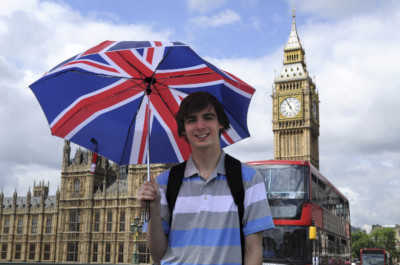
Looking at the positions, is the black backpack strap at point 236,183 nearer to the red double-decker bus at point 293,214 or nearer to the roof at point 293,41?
the red double-decker bus at point 293,214

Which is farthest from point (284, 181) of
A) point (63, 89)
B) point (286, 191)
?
point (63, 89)

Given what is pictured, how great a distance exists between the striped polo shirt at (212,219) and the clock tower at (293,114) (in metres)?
69.0

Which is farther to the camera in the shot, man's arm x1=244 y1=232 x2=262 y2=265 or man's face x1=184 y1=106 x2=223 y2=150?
man's face x1=184 y1=106 x2=223 y2=150

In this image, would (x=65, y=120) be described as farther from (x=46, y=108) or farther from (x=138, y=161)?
(x=138, y=161)

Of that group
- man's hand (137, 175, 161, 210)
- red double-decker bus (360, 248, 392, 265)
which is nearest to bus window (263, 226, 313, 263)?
man's hand (137, 175, 161, 210)

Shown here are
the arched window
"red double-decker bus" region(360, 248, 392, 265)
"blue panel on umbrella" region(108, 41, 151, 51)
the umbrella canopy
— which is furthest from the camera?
the arched window

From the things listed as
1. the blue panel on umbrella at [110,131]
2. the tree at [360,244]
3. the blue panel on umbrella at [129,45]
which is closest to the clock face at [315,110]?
the tree at [360,244]

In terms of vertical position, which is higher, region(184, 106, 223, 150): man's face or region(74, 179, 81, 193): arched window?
region(74, 179, 81, 193): arched window

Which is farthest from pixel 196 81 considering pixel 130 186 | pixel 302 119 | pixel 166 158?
pixel 302 119

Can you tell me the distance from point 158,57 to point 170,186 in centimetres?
110

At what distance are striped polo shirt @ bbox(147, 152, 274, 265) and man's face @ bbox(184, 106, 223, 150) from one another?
0.56 feet

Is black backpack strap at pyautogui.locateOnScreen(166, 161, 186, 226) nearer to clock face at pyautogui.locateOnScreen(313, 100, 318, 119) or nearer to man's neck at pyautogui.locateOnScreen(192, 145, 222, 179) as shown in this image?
man's neck at pyautogui.locateOnScreen(192, 145, 222, 179)

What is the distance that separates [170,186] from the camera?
2777 millimetres

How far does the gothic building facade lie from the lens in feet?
150
